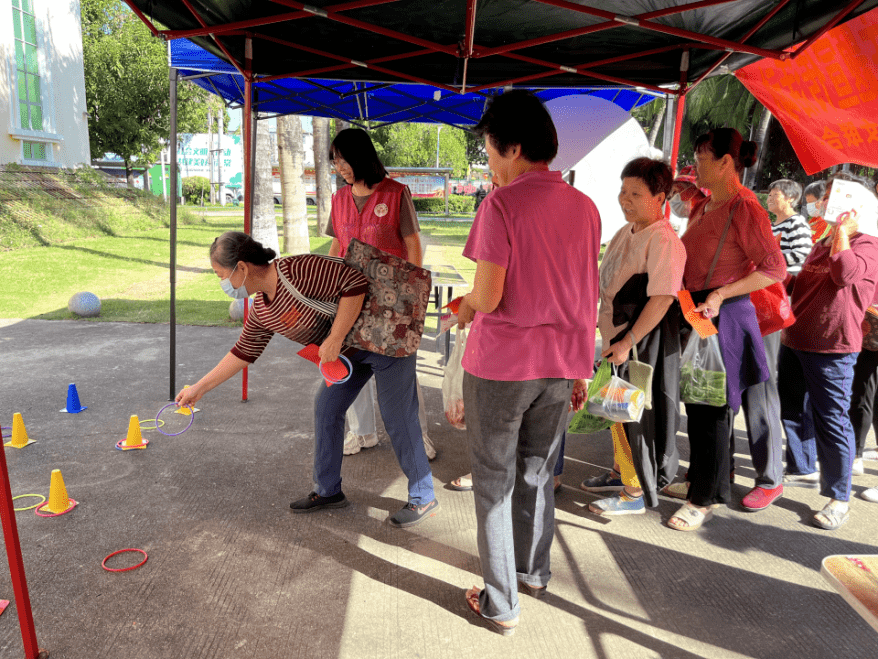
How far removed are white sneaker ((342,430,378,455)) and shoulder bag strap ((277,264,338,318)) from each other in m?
1.63

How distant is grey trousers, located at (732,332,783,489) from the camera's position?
341cm

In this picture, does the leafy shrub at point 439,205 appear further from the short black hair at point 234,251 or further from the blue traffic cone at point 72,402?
the short black hair at point 234,251

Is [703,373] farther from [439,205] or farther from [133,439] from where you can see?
[439,205]

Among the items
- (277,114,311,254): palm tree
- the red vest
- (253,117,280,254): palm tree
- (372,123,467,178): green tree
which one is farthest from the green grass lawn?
(372,123,467,178): green tree

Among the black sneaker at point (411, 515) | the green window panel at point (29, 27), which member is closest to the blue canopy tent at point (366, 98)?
the black sneaker at point (411, 515)

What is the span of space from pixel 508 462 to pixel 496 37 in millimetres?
2795

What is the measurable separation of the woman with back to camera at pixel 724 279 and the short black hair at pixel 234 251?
2.17m

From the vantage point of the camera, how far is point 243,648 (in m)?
2.36

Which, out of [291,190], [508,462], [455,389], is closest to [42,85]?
[291,190]

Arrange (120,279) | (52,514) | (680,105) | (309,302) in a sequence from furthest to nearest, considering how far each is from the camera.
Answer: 1. (120,279)
2. (680,105)
3. (52,514)
4. (309,302)

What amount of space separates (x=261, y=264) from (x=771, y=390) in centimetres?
276

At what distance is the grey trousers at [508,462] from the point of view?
90.1 inches

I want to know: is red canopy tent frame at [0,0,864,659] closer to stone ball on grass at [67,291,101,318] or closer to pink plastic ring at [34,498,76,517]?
pink plastic ring at [34,498,76,517]

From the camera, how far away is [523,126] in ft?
7.18
